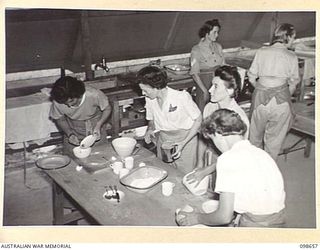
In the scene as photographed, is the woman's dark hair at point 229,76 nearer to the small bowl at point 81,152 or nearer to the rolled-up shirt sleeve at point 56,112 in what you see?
the small bowl at point 81,152

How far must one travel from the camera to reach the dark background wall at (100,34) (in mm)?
2795

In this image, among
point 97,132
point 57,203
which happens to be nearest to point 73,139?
point 97,132

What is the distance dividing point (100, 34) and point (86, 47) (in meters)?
0.16

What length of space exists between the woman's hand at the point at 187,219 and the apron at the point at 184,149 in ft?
2.23

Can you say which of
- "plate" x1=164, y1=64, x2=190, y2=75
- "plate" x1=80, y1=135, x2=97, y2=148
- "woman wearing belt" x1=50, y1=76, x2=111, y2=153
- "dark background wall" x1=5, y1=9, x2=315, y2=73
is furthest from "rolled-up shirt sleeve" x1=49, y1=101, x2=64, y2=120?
"plate" x1=164, y1=64, x2=190, y2=75

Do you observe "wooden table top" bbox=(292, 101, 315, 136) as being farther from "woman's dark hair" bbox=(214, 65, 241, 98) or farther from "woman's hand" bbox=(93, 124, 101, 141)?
"woman's hand" bbox=(93, 124, 101, 141)

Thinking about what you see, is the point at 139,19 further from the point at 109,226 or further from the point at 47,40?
the point at 109,226

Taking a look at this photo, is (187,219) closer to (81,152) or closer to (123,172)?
Result: (123,172)

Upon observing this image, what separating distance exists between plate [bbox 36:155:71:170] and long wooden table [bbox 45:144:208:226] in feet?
0.09

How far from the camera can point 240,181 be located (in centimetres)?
130

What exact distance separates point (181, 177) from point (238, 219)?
1.08ft

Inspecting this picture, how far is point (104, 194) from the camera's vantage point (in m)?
1.61

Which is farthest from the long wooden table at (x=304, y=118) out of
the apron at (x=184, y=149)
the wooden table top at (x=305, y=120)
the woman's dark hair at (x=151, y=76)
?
the woman's dark hair at (x=151, y=76)

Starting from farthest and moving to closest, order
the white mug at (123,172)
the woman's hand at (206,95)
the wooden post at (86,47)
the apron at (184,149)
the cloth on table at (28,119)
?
the woman's hand at (206,95) < the wooden post at (86,47) < the cloth on table at (28,119) < the apron at (184,149) < the white mug at (123,172)
